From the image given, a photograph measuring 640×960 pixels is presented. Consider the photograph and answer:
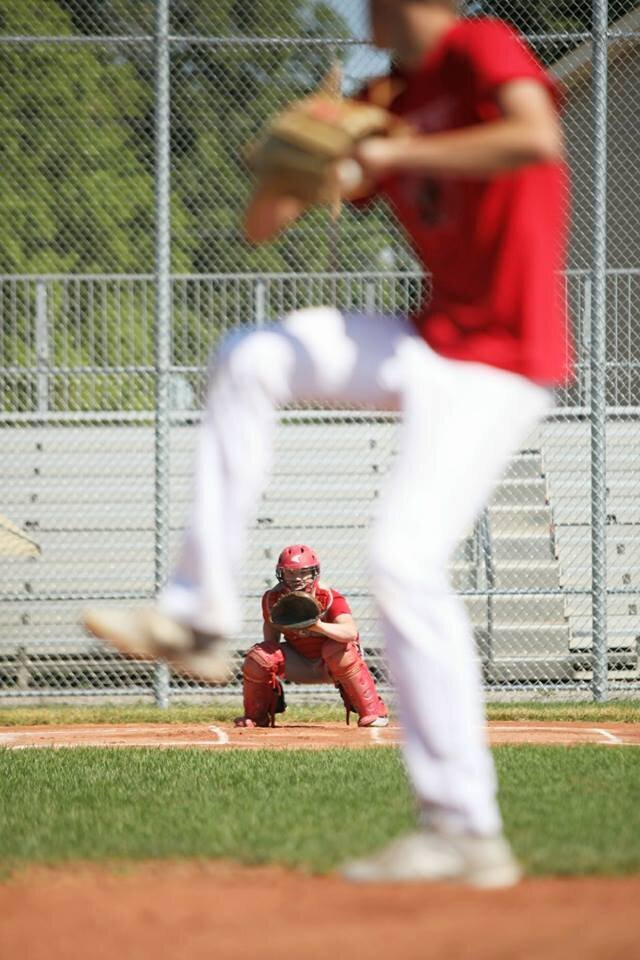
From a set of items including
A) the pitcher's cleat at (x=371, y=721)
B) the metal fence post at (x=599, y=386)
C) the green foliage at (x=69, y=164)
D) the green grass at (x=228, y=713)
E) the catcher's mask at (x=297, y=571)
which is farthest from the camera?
the green foliage at (x=69, y=164)

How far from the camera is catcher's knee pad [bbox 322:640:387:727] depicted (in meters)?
10.4

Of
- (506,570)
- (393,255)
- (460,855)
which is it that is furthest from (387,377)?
(393,255)

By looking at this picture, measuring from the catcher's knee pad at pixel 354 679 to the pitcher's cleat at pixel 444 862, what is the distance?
6.40 meters

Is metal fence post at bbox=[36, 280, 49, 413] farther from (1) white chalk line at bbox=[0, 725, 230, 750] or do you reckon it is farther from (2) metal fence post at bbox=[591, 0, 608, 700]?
(2) metal fence post at bbox=[591, 0, 608, 700]

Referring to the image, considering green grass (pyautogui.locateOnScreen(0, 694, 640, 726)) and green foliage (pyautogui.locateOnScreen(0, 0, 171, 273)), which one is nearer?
green grass (pyautogui.locateOnScreen(0, 694, 640, 726))

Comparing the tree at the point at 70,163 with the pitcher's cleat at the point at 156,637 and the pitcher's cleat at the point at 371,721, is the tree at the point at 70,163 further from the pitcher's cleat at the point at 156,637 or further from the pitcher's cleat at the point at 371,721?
the pitcher's cleat at the point at 156,637

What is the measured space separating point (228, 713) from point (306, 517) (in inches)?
133

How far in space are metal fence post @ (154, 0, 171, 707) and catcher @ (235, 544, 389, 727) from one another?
1309 mm

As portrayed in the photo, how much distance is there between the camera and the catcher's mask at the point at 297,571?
10.3m

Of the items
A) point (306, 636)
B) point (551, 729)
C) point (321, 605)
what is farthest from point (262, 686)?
point (551, 729)

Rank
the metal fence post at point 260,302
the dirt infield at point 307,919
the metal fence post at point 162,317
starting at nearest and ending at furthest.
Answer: the dirt infield at point 307,919
the metal fence post at point 162,317
the metal fence post at point 260,302

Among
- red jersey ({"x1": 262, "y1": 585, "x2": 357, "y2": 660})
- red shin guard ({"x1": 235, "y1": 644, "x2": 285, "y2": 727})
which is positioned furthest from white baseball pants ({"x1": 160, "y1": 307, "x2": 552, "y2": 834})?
red jersey ({"x1": 262, "y1": 585, "x2": 357, "y2": 660})

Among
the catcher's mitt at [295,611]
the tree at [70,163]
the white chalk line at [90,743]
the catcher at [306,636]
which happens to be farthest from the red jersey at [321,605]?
the tree at [70,163]

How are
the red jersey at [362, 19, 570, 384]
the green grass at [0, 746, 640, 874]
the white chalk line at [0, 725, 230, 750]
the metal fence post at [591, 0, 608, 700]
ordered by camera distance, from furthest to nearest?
1. the metal fence post at [591, 0, 608, 700]
2. the white chalk line at [0, 725, 230, 750]
3. the green grass at [0, 746, 640, 874]
4. the red jersey at [362, 19, 570, 384]
